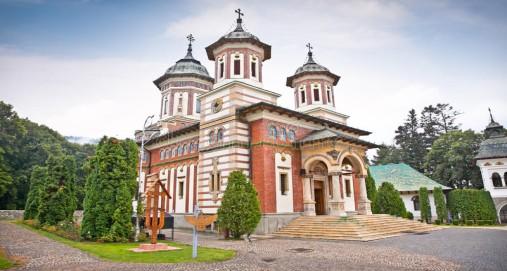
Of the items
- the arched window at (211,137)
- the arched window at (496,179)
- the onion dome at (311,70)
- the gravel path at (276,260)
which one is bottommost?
the gravel path at (276,260)

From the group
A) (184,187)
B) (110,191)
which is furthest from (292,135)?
(110,191)

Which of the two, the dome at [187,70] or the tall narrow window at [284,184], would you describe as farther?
the dome at [187,70]

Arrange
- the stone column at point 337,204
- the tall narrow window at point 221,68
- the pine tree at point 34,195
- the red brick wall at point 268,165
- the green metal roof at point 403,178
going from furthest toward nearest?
the green metal roof at point 403,178, the pine tree at point 34,195, the tall narrow window at point 221,68, the red brick wall at point 268,165, the stone column at point 337,204

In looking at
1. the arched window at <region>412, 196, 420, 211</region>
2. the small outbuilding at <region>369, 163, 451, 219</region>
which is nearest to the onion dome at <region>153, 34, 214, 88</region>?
the small outbuilding at <region>369, 163, 451, 219</region>

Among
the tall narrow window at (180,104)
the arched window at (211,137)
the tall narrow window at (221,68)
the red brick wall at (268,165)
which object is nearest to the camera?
the red brick wall at (268,165)

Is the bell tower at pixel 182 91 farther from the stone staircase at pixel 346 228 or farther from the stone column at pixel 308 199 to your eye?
the stone staircase at pixel 346 228

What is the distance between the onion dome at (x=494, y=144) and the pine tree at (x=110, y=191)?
116 ft

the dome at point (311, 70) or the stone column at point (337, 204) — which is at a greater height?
the dome at point (311, 70)

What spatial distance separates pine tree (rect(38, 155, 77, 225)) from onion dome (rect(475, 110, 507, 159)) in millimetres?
39524

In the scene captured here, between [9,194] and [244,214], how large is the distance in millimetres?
39542

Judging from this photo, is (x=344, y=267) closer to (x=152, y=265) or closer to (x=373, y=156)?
(x=152, y=265)

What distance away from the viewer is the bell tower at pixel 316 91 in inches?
1067

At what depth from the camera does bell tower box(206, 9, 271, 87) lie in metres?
22.0

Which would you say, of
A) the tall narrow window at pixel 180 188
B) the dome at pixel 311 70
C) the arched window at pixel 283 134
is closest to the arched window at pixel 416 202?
the dome at pixel 311 70
